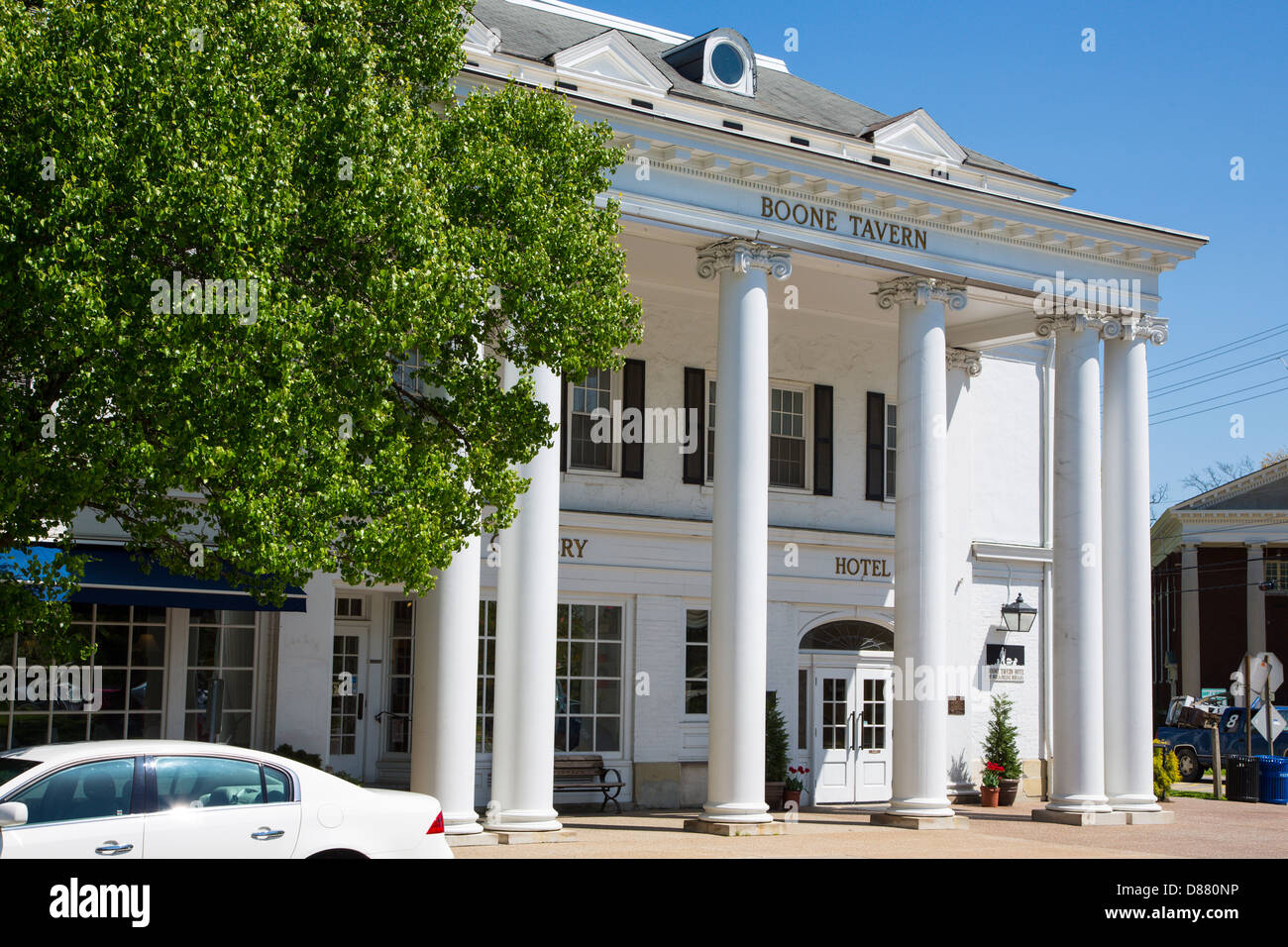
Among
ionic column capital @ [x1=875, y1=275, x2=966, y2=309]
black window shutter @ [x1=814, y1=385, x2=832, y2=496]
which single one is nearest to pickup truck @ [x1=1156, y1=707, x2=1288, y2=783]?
black window shutter @ [x1=814, y1=385, x2=832, y2=496]

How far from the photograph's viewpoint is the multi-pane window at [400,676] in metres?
21.3

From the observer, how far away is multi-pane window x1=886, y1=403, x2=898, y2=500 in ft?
85.4

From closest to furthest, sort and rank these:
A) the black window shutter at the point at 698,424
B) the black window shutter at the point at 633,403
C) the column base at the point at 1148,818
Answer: the column base at the point at 1148,818 < the black window shutter at the point at 633,403 < the black window shutter at the point at 698,424

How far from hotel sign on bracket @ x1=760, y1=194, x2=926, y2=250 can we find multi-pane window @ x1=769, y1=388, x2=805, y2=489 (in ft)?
16.1

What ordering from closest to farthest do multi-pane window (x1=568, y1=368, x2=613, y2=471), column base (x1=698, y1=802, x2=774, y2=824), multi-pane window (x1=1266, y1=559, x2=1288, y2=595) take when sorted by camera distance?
1. column base (x1=698, y1=802, x2=774, y2=824)
2. multi-pane window (x1=568, y1=368, x2=613, y2=471)
3. multi-pane window (x1=1266, y1=559, x2=1288, y2=595)

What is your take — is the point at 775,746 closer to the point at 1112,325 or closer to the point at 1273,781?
the point at 1112,325

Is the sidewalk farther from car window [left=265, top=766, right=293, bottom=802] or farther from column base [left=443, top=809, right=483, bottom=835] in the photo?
car window [left=265, top=766, right=293, bottom=802]

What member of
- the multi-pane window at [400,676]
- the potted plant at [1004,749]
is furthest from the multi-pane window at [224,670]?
the potted plant at [1004,749]

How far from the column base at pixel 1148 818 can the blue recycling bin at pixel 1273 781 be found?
687 centimetres

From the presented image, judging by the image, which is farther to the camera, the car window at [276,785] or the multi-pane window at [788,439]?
the multi-pane window at [788,439]

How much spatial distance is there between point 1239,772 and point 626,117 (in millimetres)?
18624

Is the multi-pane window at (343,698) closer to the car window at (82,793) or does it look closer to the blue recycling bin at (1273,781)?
the car window at (82,793)

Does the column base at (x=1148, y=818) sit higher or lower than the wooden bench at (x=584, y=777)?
lower
